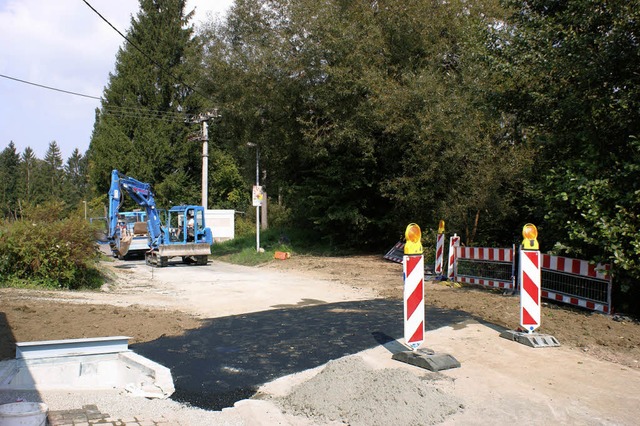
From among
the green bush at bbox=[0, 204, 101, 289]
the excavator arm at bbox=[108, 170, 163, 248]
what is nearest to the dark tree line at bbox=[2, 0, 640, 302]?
the excavator arm at bbox=[108, 170, 163, 248]

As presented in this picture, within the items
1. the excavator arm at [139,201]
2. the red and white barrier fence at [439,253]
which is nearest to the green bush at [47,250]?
the excavator arm at [139,201]

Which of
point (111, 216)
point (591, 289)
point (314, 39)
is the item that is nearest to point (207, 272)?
point (111, 216)

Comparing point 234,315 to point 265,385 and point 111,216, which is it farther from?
point 111,216

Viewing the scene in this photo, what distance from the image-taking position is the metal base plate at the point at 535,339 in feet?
23.7

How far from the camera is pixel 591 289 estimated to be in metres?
9.80

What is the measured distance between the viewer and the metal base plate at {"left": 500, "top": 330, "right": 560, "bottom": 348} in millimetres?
7238

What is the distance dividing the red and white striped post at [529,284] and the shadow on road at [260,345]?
1563mm

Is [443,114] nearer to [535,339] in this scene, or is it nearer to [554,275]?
[554,275]

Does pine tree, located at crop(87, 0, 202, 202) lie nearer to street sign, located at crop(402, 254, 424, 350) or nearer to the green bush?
the green bush

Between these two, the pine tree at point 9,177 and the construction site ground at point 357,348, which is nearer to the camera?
the construction site ground at point 357,348

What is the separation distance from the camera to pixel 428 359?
6191 mm

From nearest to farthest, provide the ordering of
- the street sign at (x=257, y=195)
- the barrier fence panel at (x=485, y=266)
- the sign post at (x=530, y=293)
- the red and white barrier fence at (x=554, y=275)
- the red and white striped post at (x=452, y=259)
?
1. the sign post at (x=530, y=293)
2. the red and white barrier fence at (x=554, y=275)
3. the barrier fence panel at (x=485, y=266)
4. the red and white striped post at (x=452, y=259)
5. the street sign at (x=257, y=195)

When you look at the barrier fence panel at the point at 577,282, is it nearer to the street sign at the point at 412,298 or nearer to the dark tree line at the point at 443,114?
the dark tree line at the point at 443,114

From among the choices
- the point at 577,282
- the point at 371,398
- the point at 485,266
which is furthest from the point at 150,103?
the point at 371,398
